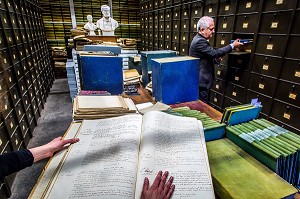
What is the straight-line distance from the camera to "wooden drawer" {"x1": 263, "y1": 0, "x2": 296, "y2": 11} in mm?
2094

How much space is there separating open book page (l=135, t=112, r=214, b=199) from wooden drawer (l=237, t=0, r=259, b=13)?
2423 mm

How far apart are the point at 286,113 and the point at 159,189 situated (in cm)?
238

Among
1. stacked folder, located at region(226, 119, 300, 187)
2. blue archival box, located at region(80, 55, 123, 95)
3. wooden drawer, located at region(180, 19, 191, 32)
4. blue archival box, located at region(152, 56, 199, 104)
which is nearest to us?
stacked folder, located at region(226, 119, 300, 187)

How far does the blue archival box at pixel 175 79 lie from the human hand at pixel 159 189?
3.02 ft

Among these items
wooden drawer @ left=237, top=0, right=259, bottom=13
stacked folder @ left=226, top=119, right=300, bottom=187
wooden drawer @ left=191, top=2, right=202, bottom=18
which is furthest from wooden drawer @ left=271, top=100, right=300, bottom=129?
wooden drawer @ left=191, top=2, right=202, bottom=18

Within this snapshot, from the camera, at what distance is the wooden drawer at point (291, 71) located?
209 centimetres

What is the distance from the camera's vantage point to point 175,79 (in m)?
1.43

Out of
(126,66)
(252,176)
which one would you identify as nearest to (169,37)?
(126,66)

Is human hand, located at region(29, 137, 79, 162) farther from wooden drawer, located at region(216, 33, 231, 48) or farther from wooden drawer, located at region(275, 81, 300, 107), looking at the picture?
wooden drawer, located at region(216, 33, 231, 48)

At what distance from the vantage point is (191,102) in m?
1.51

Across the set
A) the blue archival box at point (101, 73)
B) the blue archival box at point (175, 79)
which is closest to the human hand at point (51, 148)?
the blue archival box at point (175, 79)

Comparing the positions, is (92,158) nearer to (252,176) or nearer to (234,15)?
(252,176)

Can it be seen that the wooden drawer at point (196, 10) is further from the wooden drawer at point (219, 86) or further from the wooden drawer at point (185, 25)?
the wooden drawer at point (219, 86)

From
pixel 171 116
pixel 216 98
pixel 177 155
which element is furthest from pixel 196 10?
pixel 177 155
